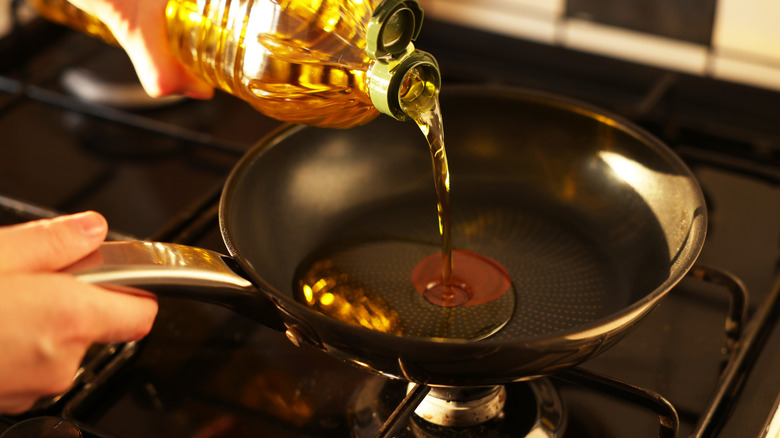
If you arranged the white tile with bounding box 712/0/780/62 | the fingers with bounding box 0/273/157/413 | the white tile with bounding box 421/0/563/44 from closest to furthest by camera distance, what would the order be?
the fingers with bounding box 0/273/157/413 < the white tile with bounding box 712/0/780/62 < the white tile with bounding box 421/0/563/44

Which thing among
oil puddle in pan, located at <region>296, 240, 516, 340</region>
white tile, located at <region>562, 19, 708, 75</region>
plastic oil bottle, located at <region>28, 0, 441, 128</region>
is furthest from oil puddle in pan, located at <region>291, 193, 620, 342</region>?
white tile, located at <region>562, 19, 708, 75</region>

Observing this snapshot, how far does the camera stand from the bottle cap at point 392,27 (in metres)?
0.43

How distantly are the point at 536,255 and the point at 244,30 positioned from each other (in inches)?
10.1

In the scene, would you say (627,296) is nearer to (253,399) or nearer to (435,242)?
(435,242)

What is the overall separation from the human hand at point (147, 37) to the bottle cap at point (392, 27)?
18 cm

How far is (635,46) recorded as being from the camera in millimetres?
784

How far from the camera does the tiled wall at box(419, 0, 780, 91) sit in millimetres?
720

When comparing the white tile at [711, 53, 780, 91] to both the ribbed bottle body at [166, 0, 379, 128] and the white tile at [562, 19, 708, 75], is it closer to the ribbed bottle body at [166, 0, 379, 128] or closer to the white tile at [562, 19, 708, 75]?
the white tile at [562, 19, 708, 75]

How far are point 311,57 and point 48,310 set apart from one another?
225mm

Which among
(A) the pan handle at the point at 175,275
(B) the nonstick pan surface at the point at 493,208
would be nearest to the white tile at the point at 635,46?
(B) the nonstick pan surface at the point at 493,208

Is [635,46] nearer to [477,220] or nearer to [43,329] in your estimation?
[477,220]

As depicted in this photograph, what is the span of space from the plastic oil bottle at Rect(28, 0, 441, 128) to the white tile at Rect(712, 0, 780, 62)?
37 centimetres

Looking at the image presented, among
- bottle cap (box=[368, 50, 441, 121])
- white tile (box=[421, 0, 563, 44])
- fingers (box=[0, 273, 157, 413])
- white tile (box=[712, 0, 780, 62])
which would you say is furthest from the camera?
white tile (box=[421, 0, 563, 44])

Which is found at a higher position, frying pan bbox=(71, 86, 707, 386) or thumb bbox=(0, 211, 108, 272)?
frying pan bbox=(71, 86, 707, 386)
